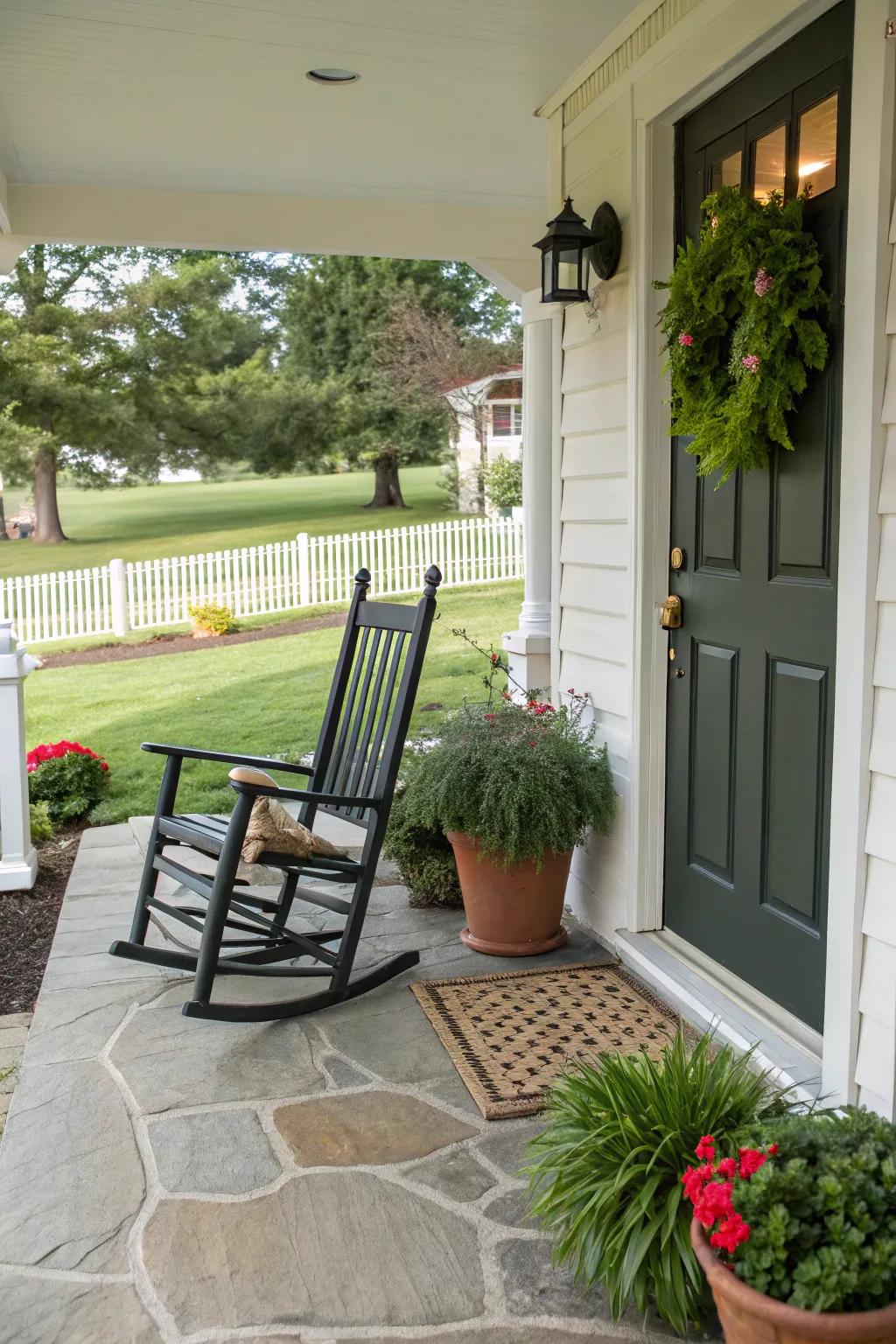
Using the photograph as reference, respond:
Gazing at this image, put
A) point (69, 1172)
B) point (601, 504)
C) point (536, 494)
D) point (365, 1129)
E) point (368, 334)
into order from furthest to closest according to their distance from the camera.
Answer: point (368, 334) → point (536, 494) → point (601, 504) → point (365, 1129) → point (69, 1172)

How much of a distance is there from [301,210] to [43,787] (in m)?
2.83

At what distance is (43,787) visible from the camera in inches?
211

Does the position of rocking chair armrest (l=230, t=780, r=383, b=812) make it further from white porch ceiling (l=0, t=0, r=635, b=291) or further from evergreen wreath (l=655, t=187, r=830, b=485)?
white porch ceiling (l=0, t=0, r=635, b=291)

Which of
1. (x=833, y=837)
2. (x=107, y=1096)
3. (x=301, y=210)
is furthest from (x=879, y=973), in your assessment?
(x=301, y=210)

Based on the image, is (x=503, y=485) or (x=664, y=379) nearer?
(x=664, y=379)

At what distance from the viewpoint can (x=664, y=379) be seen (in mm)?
3152

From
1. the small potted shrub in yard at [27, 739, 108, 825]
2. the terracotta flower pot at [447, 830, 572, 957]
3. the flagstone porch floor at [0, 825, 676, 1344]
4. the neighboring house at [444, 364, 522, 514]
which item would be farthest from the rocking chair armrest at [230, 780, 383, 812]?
the neighboring house at [444, 364, 522, 514]

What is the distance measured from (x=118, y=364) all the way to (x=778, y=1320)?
12.2 m

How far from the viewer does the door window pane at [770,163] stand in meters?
2.60

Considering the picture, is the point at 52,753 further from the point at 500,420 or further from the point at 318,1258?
the point at 500,420

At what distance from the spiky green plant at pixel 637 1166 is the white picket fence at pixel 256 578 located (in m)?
8.25

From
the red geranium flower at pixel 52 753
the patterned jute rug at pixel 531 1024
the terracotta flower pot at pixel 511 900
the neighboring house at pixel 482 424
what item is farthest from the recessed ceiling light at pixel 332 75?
the neighboring house at pixel 482 424

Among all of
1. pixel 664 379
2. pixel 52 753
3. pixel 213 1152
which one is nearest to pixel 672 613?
pixel 664 379

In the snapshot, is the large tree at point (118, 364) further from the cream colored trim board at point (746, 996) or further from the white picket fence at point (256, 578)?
the cream colored trim board at point (746, 996)
